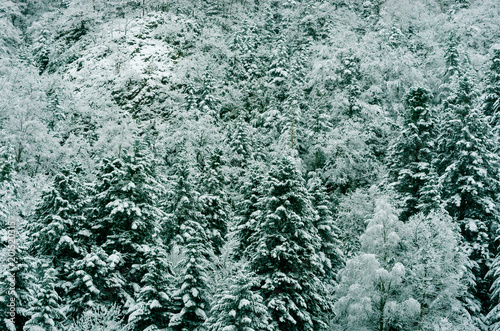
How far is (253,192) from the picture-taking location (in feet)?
88.1

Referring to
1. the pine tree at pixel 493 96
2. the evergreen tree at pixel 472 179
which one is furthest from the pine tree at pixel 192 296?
the pine tree at pixel 493 96

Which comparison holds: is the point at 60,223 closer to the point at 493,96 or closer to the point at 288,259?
the point at 288,259

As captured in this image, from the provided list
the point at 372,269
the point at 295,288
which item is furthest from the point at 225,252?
the point at 372,269

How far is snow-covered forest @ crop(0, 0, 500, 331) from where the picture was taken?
19422 mm

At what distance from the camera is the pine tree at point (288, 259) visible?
19.0 m

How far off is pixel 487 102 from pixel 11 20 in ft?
317

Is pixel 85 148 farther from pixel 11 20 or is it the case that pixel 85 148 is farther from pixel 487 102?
pixel 11 20

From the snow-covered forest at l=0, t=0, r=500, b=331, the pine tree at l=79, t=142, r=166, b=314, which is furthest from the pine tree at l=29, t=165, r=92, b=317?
the pine tree at l=79, t=142, r=166, b=314

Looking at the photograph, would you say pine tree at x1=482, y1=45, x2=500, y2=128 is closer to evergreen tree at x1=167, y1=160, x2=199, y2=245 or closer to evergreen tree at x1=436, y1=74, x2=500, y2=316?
evergreen tree at x1=436, y1=74, x2=500, y2=316

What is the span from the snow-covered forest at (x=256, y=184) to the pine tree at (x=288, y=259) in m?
0.10

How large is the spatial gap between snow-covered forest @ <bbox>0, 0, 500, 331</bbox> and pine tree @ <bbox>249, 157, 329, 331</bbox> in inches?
4.1

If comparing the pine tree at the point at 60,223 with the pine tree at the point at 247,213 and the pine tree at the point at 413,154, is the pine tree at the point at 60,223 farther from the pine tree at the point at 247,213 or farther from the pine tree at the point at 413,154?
the pine tree at the point at 413,154

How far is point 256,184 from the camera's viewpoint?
2708 centimetres

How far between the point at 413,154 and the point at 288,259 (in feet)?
54.4
